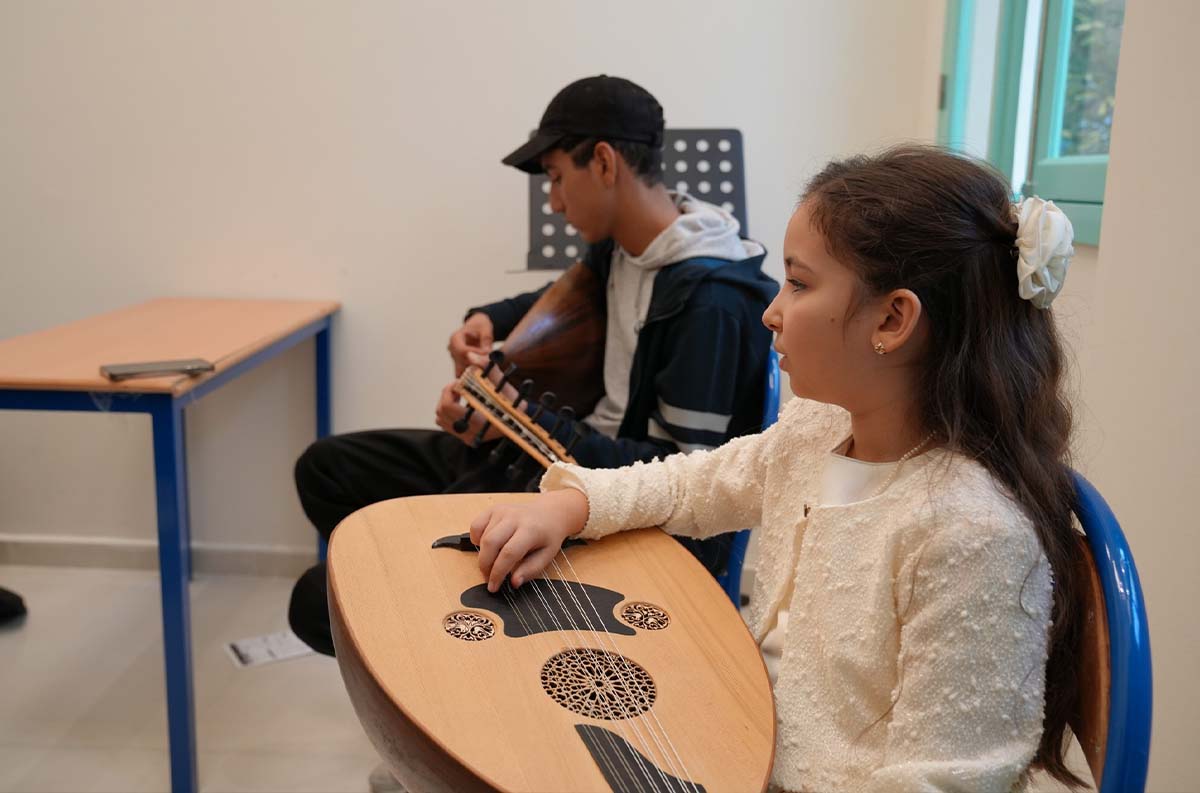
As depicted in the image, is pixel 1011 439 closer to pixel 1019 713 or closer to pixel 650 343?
pixel 1019 713

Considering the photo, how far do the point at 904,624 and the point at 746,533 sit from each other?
0.67 m

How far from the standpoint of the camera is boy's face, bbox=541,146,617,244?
171 centimetres

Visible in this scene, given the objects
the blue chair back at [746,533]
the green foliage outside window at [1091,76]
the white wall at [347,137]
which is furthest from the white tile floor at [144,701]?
the green foliage outside window at [1091,76]

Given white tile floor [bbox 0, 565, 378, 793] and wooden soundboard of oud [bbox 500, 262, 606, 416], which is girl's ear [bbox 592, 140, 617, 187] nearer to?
wooden soundboard of oud [bbox 500, 262, 606, 416]

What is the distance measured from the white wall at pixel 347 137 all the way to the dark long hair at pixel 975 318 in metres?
1.48

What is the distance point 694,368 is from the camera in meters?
1.51

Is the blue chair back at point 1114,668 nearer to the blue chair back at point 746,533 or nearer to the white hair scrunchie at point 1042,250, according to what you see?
the white hair scrunchie at point 1042,250

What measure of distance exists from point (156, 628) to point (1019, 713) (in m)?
2.11

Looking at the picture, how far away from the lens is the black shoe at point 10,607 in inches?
92.9

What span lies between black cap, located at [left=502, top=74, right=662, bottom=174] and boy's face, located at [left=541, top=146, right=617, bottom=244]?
0.10 ft

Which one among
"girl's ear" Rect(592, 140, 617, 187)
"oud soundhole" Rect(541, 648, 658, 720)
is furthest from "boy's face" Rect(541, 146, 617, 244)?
"oud soundhole" Rect(541, 648, 658, 720)

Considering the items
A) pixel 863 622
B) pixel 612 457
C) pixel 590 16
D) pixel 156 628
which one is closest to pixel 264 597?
pixel 156 628

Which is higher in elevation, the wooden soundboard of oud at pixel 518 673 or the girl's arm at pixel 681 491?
the girl's arm at pixel 681 491

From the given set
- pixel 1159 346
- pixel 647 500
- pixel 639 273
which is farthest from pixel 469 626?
pixel 639 273
